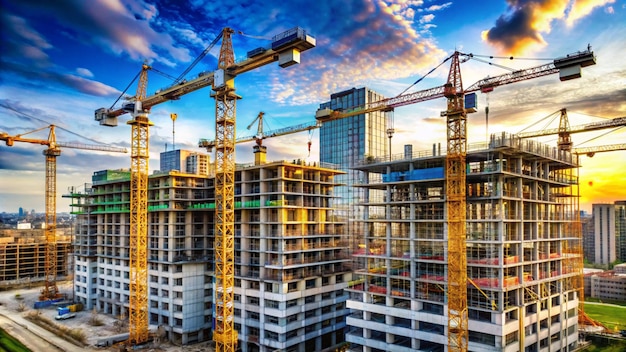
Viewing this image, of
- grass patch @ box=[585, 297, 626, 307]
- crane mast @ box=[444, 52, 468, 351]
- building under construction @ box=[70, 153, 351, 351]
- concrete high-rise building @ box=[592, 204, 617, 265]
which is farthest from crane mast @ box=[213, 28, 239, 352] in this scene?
concrete high-rise building @ box=[592, 204, 617, 265]

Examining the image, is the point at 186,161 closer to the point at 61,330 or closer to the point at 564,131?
the point at 61,330

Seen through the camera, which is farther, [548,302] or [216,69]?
[216,69]

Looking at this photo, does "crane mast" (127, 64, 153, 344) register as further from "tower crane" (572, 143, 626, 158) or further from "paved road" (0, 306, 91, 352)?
"tower crane" (572, 143, 626, 158)

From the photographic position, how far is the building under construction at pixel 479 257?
140 feet

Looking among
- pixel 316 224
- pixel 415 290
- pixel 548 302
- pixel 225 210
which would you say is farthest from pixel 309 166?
pixel 548 302

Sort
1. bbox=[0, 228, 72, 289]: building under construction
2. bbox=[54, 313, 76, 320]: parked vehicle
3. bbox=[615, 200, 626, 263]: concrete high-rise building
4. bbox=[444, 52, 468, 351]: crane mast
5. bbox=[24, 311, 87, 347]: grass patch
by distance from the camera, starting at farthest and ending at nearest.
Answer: bbox=[615, 200, 626, 263]: concrete high-rise building → bbox=[0, 228, 72, 289]: building under construction → bbox=[54, 313, 76, 320]: parked vehicle → bbox=[24, 311, 87, 347]: grass patch → bbox=[444, 52, 468, 351]: crane mast

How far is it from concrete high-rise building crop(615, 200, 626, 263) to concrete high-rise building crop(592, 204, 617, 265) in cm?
122

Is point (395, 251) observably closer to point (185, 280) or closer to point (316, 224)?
point (316, 224)

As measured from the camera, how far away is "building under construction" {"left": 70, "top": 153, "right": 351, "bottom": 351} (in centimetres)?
5438

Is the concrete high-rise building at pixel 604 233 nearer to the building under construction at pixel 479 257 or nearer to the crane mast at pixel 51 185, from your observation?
the building under construction at pixel 479 257

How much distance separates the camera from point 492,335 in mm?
42156

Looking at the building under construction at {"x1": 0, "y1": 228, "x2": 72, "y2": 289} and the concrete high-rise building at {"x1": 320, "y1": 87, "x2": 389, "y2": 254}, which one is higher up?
the concrete high-rise building at {"x1": 320, "y1": 87, "x2": 389, "y2": 254}

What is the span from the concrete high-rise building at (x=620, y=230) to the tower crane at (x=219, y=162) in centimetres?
13257

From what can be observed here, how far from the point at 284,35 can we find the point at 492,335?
38.3m
